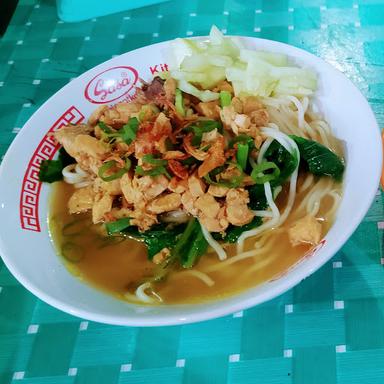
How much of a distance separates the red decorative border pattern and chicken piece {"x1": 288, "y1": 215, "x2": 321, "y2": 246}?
0.89 m

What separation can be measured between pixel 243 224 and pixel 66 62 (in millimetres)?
1534

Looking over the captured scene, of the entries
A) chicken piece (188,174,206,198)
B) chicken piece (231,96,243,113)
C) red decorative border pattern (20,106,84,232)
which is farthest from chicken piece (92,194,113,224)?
chicken piece (231,96,243,113)

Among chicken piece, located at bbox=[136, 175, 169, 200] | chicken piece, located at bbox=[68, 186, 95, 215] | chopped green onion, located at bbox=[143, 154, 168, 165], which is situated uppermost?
chopped green onion, located at bbox=[143, 154, 168, 165]

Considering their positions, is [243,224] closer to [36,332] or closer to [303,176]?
[303,176]

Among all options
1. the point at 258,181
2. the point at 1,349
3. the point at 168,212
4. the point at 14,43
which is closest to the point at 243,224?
the point at 258,181

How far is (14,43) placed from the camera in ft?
9.42

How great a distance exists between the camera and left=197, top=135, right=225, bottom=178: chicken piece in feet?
5.23

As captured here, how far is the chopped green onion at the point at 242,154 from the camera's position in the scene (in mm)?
1615

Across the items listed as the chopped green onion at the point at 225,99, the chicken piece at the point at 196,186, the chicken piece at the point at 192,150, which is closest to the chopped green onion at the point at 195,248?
the chicken piece at the point at 196,186

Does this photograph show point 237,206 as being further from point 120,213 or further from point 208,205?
point 120,213

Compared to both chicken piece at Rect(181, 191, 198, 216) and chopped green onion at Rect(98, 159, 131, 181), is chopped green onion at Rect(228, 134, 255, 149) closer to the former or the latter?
chicken piece at Rect(181, 191, 198, 216)

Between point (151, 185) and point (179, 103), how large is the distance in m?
0.37

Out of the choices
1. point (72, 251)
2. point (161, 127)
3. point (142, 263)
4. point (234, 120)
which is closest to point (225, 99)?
point (234, 120)

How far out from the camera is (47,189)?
196 centimetres
